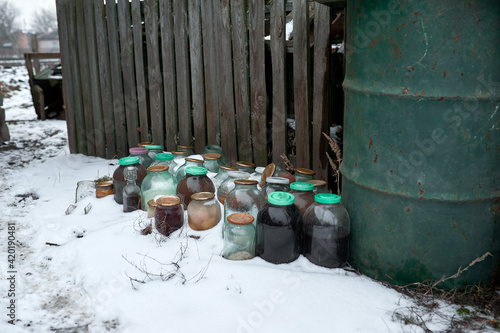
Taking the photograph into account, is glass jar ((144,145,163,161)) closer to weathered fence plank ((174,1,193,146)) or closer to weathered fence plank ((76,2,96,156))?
weathered fence plank ((174,1,193,146))

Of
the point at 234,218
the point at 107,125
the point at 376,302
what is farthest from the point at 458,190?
the point at 107,125

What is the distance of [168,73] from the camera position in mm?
4484

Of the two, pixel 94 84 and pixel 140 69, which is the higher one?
pixel 140 69

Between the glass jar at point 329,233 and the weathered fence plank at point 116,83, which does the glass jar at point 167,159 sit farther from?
the weathered fence plank at point 116,83

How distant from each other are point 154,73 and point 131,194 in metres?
1.71

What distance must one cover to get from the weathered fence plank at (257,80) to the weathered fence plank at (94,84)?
2.06 meters

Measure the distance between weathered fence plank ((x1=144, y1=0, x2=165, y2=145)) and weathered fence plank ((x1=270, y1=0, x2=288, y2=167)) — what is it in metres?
1.40

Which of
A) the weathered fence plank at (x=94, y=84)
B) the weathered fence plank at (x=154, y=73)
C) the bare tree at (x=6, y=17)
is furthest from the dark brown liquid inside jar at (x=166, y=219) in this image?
the bare tree at (x=6, y=17)

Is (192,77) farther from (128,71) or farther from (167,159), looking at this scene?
(167,159)

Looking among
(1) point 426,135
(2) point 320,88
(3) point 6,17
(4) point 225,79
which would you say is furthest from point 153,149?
(3) point 6,17

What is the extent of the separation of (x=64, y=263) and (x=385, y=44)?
2230 mm

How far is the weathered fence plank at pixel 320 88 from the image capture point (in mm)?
3365

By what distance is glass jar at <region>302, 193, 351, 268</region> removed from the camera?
2514 mm

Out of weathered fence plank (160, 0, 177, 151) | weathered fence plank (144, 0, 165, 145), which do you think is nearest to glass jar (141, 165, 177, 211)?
weathered fence plank (160, 0, 177, 151)
